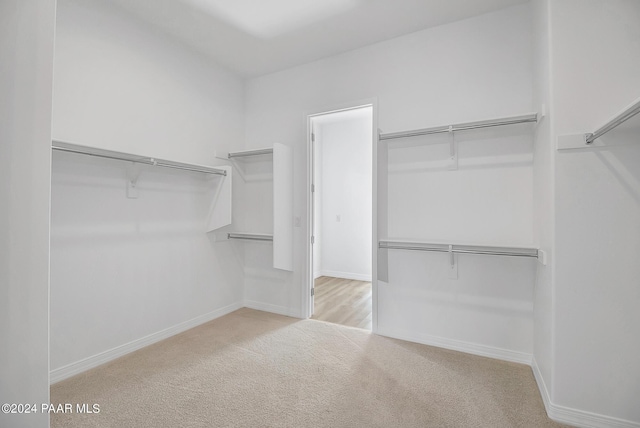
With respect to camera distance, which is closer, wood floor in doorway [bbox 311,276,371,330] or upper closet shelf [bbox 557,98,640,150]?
upper closet shelf [bbox 557,98,640,150]

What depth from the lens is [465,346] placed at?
2412 mm

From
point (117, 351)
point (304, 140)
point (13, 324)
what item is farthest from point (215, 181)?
point (13, 324)

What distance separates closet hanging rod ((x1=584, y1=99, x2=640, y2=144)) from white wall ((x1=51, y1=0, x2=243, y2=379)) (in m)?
3.02

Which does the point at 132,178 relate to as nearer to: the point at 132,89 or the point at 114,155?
the point at 114,155

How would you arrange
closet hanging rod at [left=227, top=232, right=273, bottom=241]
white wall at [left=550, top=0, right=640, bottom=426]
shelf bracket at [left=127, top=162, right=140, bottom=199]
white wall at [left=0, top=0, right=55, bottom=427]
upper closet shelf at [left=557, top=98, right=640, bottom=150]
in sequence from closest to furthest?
1. white wall at [left=0, top=0, right=55, bottom=427]
2. upper closet shelf at [left=557, top=98, right=640, bottom=150]
3. white wall at [left=550, top=0, right=640, bottom=426]
4. shelf bracket at [left=127, top=162, right=140, bottom=199]
5. closet hanging rod at [left=227, top=232, right=273, bottom=241]

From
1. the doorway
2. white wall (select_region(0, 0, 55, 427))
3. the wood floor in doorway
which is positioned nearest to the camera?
white wall (select_region(0, 0, 55, 427))

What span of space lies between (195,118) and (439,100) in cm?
233

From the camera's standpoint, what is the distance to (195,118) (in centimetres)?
295

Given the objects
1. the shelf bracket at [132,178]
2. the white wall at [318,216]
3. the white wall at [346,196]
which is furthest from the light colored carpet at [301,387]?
the white wall at [318,216]

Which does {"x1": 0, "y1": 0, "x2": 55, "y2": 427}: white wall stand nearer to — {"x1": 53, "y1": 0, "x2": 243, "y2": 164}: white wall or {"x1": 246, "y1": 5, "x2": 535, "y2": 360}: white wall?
{"x1": 53, "y1": 0, "x2": 243, "y2": 164}: white wall

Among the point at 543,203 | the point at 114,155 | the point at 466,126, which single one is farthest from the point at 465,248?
the point at 114,155

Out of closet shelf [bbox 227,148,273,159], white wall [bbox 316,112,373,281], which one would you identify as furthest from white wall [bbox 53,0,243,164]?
white wall [bbox 316,112,373,281]

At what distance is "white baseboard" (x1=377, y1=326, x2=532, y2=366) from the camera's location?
2.24 meters

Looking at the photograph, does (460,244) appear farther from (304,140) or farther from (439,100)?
(304,140)
